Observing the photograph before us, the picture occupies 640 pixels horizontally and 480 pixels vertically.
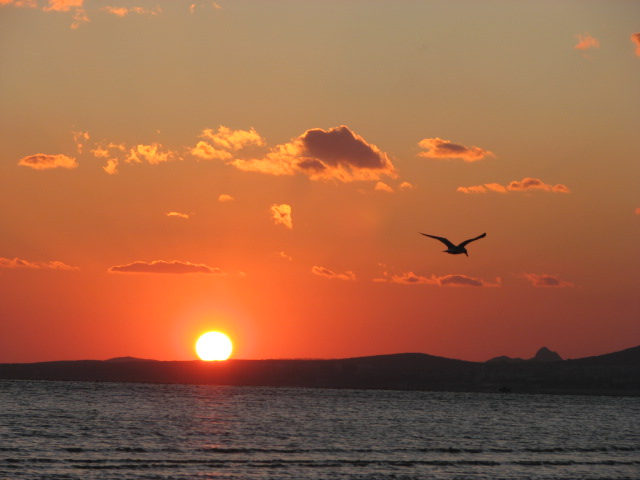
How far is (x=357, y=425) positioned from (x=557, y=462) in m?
44.5

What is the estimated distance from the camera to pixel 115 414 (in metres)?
128

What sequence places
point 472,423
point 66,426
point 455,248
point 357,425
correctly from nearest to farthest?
point 455,248 → point 66,426 → point 357,425 → point 472,423

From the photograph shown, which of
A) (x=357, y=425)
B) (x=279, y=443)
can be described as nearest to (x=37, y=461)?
(x=279, y=443)

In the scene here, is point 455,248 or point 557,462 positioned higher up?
point 455,248

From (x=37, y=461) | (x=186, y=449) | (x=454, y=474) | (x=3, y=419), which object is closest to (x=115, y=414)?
(x=3, y=419)

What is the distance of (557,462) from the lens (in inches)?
2849

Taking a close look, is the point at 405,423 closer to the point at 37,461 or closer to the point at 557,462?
the point at 557,462

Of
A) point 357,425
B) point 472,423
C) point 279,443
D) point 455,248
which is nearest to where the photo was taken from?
point 455,248

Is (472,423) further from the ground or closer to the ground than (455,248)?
closer to the ground

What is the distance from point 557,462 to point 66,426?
50.9 m

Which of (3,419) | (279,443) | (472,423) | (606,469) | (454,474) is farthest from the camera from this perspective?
(472,423)

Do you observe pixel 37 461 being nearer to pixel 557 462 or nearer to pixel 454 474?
pixel 454 474

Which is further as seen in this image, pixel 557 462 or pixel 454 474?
pixel 557 462

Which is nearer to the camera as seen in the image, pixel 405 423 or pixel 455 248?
pixel 455 248
